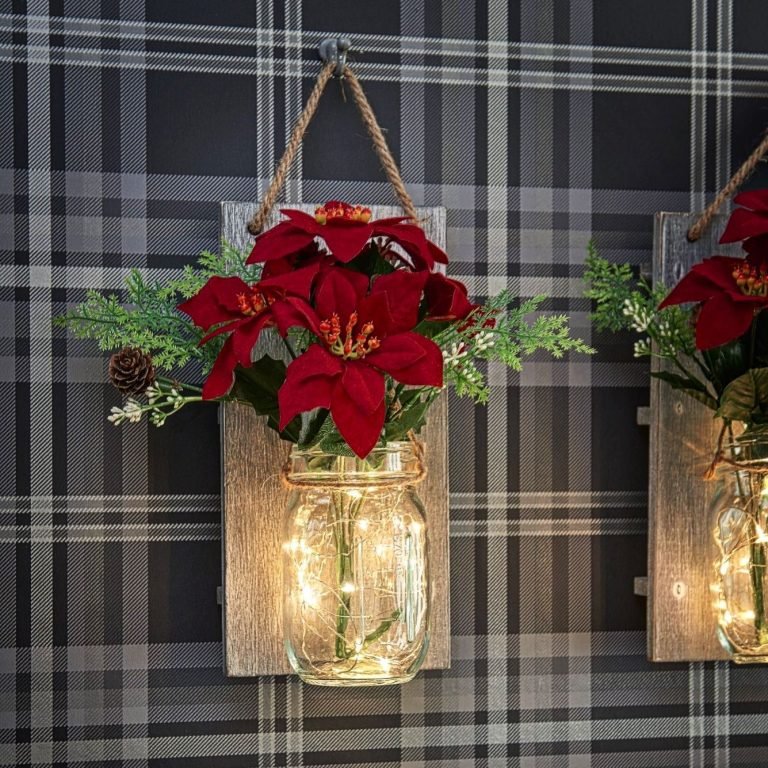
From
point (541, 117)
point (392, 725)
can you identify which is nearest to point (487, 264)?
point (541, 117)

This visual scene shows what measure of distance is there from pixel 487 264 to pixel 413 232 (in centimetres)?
28

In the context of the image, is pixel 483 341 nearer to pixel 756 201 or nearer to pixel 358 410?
pixel 358 410

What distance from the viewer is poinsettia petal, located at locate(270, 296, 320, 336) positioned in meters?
0.81

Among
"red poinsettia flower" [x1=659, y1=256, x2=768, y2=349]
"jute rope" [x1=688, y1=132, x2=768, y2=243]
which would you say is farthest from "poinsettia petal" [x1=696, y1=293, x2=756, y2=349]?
"jute rope" [x1=688, y1=132, x2=768, y2=243]

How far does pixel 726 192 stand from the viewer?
3.74 feet

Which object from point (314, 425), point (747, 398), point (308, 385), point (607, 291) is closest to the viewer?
point (308, 385)

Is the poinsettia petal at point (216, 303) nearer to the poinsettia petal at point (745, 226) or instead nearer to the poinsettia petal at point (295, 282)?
the poinsettia petal at point (295, 282)

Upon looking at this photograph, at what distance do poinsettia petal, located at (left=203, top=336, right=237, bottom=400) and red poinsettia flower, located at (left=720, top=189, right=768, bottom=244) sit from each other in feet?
1.75

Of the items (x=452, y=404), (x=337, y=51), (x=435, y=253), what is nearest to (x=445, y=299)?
(x=435, y=253)

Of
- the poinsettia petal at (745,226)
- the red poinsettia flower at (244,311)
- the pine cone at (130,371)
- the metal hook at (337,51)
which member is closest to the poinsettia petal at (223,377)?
the red poinsettia flower at (244,311)

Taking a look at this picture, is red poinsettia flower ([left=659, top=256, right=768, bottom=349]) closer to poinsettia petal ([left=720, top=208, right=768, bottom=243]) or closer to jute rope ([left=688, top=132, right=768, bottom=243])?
poinsettia petal ([left=720, top=208, right=768, bottom=243])

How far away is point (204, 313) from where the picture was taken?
2.83ft

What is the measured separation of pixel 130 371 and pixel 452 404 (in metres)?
0.40

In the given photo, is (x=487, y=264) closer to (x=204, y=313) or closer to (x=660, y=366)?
(x=660, y=366)
